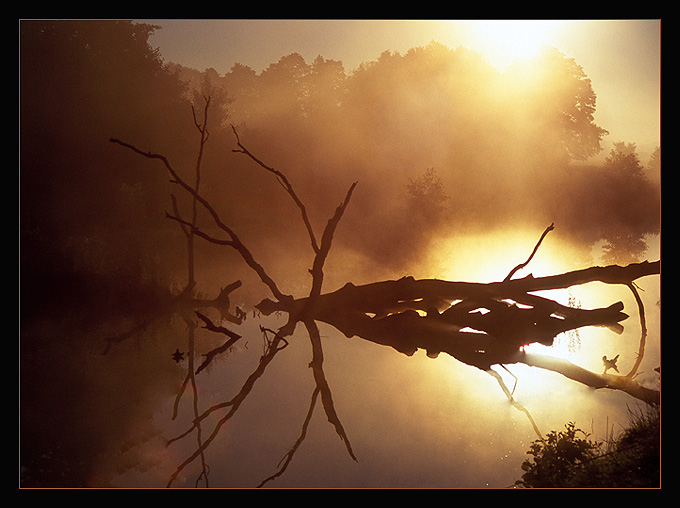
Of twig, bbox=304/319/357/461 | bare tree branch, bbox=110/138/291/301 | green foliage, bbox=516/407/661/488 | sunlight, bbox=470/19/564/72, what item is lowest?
green foliage, bbox=516/407/661/488

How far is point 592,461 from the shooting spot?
3133 mm

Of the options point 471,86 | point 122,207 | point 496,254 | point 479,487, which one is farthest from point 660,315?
point 122,207

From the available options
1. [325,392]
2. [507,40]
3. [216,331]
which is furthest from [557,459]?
[507,40]

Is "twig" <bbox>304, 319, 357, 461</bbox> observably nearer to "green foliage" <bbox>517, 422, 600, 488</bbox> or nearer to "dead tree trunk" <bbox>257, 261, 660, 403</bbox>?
"dead tree trunk" <bbox>257, 261, 660, 403</bbox>

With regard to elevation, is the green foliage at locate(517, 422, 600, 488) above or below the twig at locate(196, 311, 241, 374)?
below

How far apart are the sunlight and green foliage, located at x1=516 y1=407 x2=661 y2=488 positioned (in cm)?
170

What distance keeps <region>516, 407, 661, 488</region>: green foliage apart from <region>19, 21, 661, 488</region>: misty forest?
9 centimetres

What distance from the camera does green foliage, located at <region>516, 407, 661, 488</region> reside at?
10.2ft

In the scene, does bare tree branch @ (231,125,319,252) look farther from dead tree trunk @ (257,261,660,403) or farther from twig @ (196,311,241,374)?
twig @ (196,311,241,374)

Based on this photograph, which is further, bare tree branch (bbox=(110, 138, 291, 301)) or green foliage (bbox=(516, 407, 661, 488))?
bare tree branch (bbox=(110, 138, 291, 301))

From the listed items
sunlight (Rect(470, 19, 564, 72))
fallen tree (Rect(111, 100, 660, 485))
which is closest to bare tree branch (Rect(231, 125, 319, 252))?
fallen tree (Rect(111, 100, 660, 485))

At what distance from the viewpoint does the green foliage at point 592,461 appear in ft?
10.2

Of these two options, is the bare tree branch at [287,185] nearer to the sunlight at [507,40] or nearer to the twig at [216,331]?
the twig at [216,331]

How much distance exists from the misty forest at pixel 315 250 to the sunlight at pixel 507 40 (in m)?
0.05
